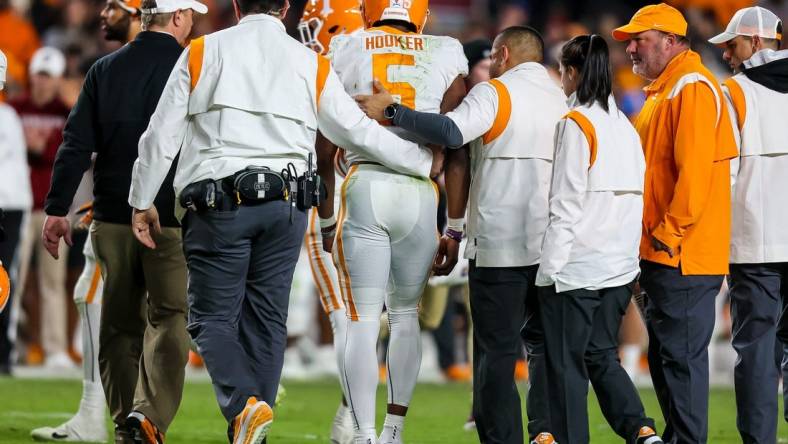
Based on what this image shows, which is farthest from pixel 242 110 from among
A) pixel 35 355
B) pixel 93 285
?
pixel 35 355

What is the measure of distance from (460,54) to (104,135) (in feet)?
5.94

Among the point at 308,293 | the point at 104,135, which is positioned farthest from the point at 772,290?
the point at 308,293

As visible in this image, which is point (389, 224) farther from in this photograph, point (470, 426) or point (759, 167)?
point (470, 426)

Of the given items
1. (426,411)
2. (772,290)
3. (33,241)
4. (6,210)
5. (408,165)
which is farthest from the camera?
(33,241)

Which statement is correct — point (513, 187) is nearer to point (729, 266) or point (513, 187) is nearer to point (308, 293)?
point (729, 266)

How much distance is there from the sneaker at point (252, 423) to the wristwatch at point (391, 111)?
144cm

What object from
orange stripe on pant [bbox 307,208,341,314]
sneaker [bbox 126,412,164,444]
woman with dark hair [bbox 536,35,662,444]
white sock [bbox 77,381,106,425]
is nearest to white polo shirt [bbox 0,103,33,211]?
white sock [bbox 77,381,106,425]

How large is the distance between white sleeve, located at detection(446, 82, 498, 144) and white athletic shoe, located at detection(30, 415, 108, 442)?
2833 millimetres

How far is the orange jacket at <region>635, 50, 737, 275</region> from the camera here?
621 centimetres

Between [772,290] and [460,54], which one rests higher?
[460,54]

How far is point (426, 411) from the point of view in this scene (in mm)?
9555

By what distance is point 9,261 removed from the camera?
1094 cm

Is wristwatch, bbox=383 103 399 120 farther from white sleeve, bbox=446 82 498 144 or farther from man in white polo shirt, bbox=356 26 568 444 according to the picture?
white sleeve, bbox=446 82 498 144

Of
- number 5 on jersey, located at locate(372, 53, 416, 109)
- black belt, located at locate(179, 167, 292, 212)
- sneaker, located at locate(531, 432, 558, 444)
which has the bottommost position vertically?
sneaker, located at locate(531, 432, 558, 444)
